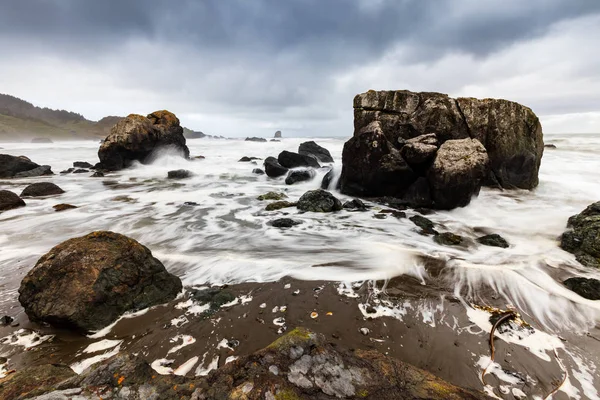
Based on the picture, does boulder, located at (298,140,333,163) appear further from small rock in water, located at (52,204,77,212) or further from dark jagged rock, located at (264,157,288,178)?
small rock in water, located at (52,204,77,212)

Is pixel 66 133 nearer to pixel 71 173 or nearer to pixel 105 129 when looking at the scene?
pixel 105 129

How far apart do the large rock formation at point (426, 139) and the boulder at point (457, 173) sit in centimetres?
72

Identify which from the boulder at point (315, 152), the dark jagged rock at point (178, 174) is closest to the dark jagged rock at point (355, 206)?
the dark jagged rock at point (178, 174)

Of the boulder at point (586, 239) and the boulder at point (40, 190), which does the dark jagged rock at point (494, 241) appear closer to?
the boulder at point (586, 239)

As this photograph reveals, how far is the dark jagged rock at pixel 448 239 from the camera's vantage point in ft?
19.8

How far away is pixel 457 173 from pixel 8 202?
556 inches

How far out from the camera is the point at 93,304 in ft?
10.8

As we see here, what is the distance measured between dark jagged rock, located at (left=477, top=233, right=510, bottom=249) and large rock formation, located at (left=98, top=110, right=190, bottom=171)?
20321 millimetres

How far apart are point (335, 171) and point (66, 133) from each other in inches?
4187

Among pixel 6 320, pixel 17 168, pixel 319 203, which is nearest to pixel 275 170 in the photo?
pixel 319 203

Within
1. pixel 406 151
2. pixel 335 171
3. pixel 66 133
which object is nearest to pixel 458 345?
pixel 406 151

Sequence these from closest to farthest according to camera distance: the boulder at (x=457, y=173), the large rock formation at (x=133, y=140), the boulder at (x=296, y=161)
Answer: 1. the boulder at (x=457, y=173)
2. the boulder at (x=296, y=161)
3. the large rock formation at (x=133, y=140)

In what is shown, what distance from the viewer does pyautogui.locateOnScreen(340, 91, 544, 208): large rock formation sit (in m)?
9.50

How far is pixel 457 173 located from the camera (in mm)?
8336
